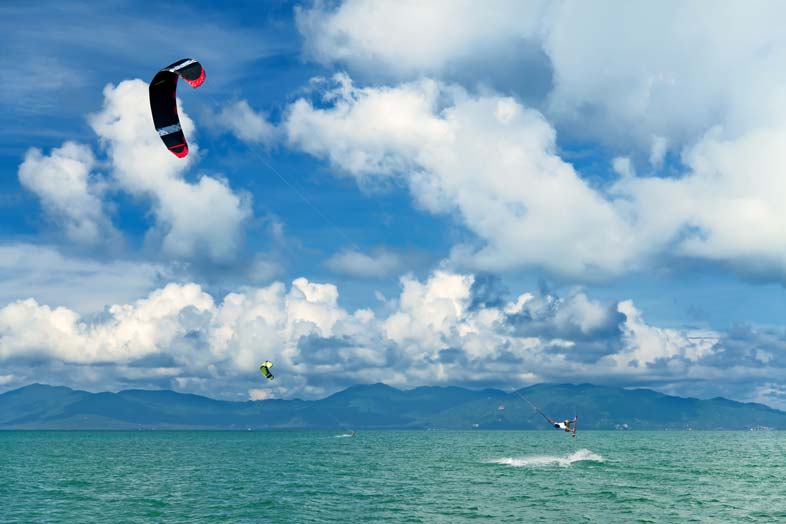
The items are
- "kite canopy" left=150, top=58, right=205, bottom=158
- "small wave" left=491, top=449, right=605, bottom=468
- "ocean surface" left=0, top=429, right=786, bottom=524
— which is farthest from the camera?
"small wave" left=491, top=449, right=605, bottom=468

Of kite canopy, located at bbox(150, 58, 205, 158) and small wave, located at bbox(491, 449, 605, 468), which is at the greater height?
kite canopy, located at bbox(150, 58, 205, 158)

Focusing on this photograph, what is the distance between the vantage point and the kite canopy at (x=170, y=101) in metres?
43.0

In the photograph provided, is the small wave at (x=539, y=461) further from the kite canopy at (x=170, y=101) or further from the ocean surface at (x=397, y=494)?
the kite canopy at (x=170, y=101)

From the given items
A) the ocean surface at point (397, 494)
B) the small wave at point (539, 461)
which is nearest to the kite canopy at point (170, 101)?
the ocean surface at point (397, 494)

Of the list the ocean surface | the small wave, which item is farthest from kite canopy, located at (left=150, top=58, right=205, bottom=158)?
the small wave

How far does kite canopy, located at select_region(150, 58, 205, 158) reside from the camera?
43000 mm

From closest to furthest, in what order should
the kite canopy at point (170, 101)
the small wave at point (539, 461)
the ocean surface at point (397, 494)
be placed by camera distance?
the kite canopy at point (170, 101) < the ocean surface at point (397, 494) < the small wave at point (539, 461)

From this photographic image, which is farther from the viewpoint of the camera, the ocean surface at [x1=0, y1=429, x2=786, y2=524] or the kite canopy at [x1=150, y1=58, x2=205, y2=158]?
the ocean surface at [x1=0, y1=429, x2=786, y2=524]

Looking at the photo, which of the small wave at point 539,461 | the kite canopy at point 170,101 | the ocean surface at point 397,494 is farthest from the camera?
the small wave at point 539,461

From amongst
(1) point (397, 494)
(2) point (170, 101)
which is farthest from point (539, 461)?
(2) point (170, 101)

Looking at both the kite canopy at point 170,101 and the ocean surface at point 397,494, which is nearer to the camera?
the kite canopy at point 170,101

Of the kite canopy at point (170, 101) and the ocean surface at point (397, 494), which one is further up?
the kite canopy at point (170, 101)

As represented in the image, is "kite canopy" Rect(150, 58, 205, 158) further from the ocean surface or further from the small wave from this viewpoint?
the small wave

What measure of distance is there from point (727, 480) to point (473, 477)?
3235 centimetres
